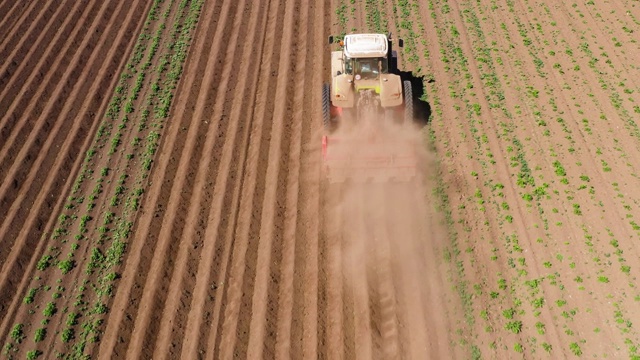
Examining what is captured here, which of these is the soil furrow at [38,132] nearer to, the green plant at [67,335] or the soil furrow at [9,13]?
the soil furrow at [9,13]

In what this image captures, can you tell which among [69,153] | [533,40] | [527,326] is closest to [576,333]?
[527,326]

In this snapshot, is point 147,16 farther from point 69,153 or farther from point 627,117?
point 627,117

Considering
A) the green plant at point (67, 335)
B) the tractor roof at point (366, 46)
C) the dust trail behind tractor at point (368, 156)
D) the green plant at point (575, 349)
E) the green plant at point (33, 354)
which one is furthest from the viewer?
the tractor roof at point (366, 46)

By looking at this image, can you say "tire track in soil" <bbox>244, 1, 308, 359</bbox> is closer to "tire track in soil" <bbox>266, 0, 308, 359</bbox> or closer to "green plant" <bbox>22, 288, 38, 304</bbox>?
"tire track in soil" <bbox>266, 0, 308, 359</bbox>

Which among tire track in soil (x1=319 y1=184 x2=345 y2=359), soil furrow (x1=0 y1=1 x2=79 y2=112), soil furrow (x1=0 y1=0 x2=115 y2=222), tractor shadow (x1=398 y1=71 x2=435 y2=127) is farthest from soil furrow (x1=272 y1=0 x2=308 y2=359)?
soil furrow (x1=0 y1=1 x2=79 y2=112)

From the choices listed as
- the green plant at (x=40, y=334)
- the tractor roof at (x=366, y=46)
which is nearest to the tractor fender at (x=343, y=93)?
the tractor roof at (x=366, y=46)

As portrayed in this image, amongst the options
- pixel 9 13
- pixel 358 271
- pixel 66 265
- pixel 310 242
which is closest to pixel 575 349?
pixel 358 271

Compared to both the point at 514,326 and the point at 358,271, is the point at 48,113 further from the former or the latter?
the point at 514,326
